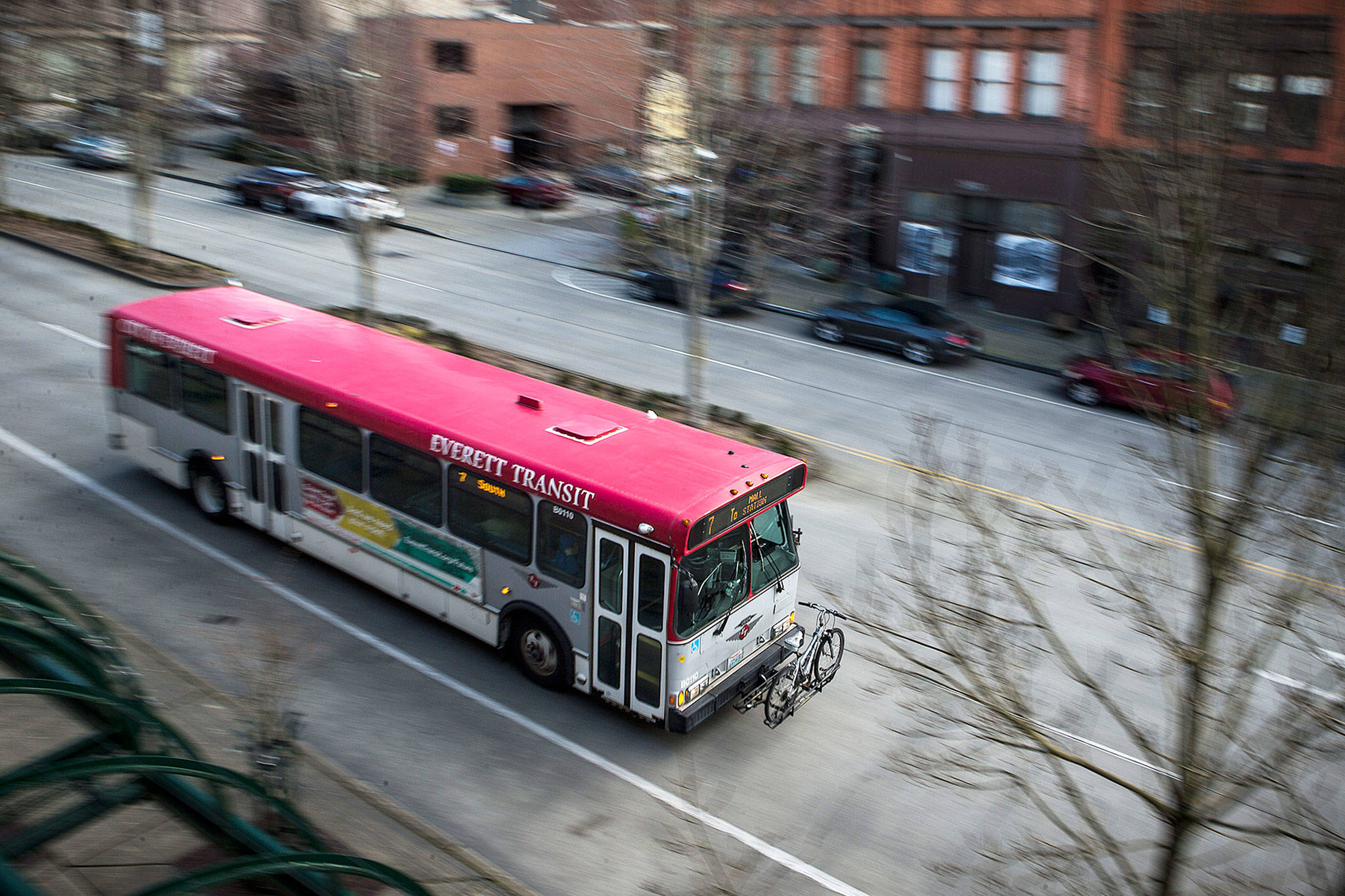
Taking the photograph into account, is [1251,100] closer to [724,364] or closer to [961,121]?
[724,364]

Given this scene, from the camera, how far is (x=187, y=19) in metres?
32.2

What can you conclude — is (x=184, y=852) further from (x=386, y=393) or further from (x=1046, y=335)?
(x=1046, y=335)

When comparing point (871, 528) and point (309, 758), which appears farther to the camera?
point (871, 528)

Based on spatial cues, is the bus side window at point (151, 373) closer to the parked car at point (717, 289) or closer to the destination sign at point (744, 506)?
the destination sign at point (744, 506)

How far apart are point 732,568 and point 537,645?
2257mm

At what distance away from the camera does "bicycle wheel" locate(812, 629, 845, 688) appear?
10828mm

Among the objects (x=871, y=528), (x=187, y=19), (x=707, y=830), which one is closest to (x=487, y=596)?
(x=707, y=830)

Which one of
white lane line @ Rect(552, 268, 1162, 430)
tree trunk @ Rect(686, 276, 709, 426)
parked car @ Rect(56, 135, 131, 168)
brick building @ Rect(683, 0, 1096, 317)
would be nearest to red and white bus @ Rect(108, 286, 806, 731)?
tree trunk @ Rect(686, 276, 709, 426)

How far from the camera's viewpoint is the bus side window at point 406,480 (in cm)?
1165

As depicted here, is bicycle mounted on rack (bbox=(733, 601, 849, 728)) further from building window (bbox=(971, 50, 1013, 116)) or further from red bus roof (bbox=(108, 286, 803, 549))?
building window (bbox=(971, 50, 1013, 116))

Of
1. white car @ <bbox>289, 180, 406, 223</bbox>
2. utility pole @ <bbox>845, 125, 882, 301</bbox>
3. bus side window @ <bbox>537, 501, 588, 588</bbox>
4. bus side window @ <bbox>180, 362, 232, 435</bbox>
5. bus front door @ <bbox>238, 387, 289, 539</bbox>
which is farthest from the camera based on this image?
utility pole @ <bbox>845, 125, 882, 301</bbox>

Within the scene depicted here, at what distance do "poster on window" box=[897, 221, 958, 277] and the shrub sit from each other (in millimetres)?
19213

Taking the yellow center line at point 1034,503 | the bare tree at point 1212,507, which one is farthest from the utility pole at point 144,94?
the bare tree at point 1212,507

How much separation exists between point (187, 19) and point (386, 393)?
25844 millimetres
